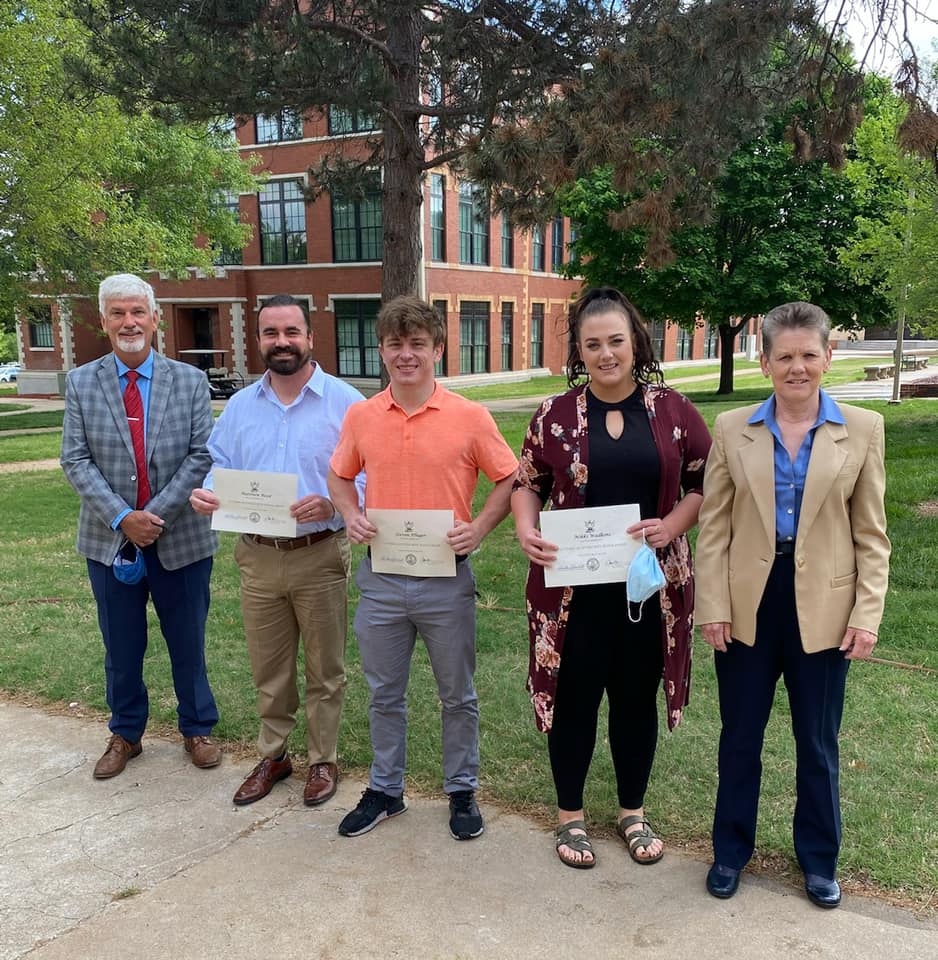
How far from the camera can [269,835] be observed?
3.50 metres

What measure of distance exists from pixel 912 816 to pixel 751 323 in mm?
61060

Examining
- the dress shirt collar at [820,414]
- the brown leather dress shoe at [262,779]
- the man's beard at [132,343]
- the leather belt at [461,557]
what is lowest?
the brown leather dress shoe at [262,779]

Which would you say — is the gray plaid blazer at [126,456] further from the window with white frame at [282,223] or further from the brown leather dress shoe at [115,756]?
the window with white frame at [282,223]

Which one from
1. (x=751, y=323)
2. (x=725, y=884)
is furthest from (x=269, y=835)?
(x=751, y=323)

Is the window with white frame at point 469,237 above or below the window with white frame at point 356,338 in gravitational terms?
above

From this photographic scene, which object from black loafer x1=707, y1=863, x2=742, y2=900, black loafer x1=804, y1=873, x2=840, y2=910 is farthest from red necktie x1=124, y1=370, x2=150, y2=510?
black loafer x1=804, y1=873, x2=840, y2=910

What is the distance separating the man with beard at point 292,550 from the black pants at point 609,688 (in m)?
1.11

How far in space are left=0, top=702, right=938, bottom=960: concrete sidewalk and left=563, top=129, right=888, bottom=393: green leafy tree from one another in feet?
69.4

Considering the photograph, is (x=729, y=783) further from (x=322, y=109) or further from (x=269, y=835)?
(x=322, y=109)

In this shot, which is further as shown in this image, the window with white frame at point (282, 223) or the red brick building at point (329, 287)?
the window with white frame at point (282, 223)

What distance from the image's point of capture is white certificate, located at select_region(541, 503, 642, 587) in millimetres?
2959

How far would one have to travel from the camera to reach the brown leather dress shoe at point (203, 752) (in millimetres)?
4094

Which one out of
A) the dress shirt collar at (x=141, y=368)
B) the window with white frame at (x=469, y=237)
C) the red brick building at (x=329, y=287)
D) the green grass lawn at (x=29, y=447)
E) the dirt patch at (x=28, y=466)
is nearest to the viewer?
the dress shirt collar at (x=141, y=368)

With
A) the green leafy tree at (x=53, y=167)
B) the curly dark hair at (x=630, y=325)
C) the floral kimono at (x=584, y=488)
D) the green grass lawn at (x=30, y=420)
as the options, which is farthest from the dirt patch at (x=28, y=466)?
the curly dark hair at (x=630, y=325)
